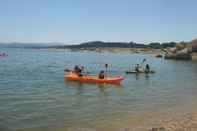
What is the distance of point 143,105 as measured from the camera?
70.4 feet

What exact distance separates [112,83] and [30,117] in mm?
16527

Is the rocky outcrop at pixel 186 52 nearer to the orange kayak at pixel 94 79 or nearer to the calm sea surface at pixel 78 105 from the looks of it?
the orange kayak at pixel 94 79

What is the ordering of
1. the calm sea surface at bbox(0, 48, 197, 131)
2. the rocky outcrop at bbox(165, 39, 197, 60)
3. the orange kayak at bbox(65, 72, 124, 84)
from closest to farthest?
1. the calm sea surface at bbox(0, 48, 197, 131)
2. the orange kayak at bbox(65, 72, 124, 84)
3. the rocky outcrop at bbox(165, 39, 197, 60)

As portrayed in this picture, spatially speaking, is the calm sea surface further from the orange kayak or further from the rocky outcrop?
the rocky outcrop

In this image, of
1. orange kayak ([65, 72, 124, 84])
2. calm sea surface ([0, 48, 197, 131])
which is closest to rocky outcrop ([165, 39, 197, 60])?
A: orange kayak ([65, 72, 124, 84])

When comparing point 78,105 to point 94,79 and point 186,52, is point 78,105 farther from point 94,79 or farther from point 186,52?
point 186,52

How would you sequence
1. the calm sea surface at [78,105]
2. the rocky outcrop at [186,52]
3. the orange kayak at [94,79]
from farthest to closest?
the rocky outcrop at [186,52] < the orange kayak at [94,79] < the calm sea surface at [78,105]

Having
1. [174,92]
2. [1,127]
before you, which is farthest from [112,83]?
[1,127]

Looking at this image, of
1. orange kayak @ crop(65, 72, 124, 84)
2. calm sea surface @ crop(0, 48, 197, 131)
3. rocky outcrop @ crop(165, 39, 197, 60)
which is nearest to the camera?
calm sea surface @ crop(0, 48, 197, 131)

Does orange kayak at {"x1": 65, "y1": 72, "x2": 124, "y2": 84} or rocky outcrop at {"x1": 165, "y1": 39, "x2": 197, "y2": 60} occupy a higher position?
rocky outcrop at {"x1": 165, "y1": 39, "x2": 197, "y2": 60}

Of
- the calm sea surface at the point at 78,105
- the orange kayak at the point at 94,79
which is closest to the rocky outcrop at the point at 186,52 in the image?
the orange kayak at the point at 94,79

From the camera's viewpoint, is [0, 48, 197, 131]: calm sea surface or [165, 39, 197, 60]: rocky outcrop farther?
[165, 39, 197, 60]: rocky outcrop

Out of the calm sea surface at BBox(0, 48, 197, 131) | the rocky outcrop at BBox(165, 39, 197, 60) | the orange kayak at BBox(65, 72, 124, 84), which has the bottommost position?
the calm sea surface at BBox(0, 48, 197, 131)

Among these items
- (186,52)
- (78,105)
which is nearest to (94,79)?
(78,105)
